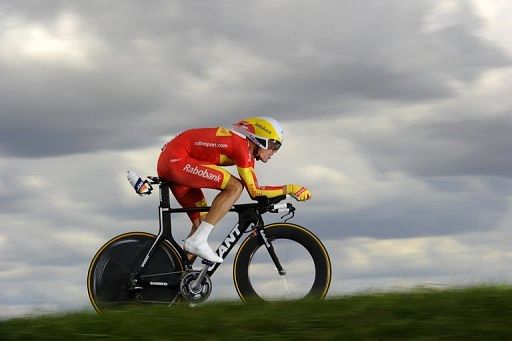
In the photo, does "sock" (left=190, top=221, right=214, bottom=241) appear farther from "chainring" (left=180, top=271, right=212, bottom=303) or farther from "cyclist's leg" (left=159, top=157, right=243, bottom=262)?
"chainring" (left=180, top=271, right=212, bottom=303)

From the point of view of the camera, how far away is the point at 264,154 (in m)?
12.3

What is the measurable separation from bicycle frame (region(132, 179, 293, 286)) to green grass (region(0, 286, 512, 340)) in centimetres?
269

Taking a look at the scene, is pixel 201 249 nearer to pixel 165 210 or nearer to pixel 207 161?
pixel 165 210

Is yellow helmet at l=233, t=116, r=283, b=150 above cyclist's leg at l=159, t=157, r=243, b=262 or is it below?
above

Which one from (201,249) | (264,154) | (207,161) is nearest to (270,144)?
(264,154)

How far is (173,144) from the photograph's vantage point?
1227 centimetres

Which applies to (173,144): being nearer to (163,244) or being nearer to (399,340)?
(163,244)

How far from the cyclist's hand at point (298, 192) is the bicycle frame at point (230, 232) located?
0.80 ft

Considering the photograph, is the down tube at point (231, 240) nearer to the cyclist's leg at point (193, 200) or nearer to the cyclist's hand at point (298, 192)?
the cyclist's leg at point (193, 200)

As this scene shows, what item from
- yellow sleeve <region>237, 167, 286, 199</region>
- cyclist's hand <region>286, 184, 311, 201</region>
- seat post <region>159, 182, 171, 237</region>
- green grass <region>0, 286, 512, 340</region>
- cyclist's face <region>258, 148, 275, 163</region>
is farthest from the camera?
seat post <region>159, 182, 171, 237</region>

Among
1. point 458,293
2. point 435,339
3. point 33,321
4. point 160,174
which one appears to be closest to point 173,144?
point 160,174

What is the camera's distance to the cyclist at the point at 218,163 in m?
11.9

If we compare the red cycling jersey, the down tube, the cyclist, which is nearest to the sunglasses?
the cyclist

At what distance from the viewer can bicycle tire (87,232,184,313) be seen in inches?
491
